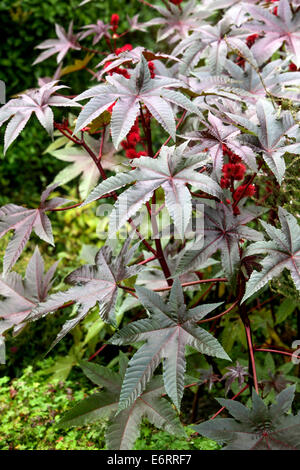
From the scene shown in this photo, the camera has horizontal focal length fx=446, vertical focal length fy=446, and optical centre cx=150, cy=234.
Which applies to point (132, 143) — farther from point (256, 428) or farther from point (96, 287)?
point (256, 428)

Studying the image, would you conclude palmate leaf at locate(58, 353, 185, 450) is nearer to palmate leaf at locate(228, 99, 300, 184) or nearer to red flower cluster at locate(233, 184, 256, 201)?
red flower cluster at locate(233, 184, 256, 201)

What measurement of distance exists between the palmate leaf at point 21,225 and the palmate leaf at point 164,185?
31 centimetres

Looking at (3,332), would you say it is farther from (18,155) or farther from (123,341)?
(18,155)

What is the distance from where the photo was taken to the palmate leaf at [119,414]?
4.01ft

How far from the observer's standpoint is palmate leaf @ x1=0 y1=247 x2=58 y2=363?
1494 mm

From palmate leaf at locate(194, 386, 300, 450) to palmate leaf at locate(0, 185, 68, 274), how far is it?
67 centimetres

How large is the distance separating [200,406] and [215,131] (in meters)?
1.62

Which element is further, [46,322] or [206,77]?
[46,322]

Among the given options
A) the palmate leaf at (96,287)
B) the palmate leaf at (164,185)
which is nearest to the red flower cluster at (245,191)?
the palmate leaf at (164,185)

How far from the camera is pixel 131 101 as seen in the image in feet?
3.93

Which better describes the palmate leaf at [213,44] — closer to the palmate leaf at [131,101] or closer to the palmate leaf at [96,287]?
the palmate leaf at [131,101]

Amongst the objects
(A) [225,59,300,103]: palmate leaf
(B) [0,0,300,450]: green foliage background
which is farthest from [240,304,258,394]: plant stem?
(A) [225,59,300,103]: palmate leaf
